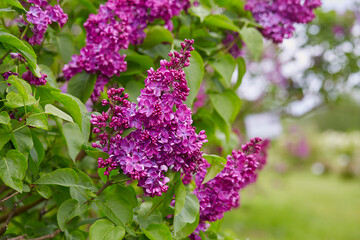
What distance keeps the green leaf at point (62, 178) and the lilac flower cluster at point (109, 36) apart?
36 cm

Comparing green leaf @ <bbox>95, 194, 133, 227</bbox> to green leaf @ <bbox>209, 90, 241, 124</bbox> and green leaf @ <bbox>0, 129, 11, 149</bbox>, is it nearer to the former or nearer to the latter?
green leaf @ <bbox>0, 129, 11, 149</bbox>

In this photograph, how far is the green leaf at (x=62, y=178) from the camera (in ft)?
3.16

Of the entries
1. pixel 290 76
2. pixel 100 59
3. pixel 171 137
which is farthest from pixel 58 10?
pixel 290 76

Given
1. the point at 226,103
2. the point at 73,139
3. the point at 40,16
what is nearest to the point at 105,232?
the point at 73,139

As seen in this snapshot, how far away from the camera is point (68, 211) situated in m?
0.96

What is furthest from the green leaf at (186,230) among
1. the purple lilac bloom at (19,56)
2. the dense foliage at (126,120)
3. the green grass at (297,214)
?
the green grass at (297,214)

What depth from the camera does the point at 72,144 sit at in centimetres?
104

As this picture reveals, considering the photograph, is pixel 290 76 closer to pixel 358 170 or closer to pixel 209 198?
pixel 209 198

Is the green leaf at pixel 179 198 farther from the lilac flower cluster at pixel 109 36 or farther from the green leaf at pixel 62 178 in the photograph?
the lilac flower cluster at pixel 109 36

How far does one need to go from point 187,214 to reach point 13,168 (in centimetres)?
41

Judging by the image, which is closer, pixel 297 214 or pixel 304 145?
pixel 297 214

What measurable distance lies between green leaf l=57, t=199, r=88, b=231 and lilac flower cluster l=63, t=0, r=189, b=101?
421mm

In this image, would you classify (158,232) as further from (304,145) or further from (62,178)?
(304,145)

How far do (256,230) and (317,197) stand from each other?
3525 millimetres
